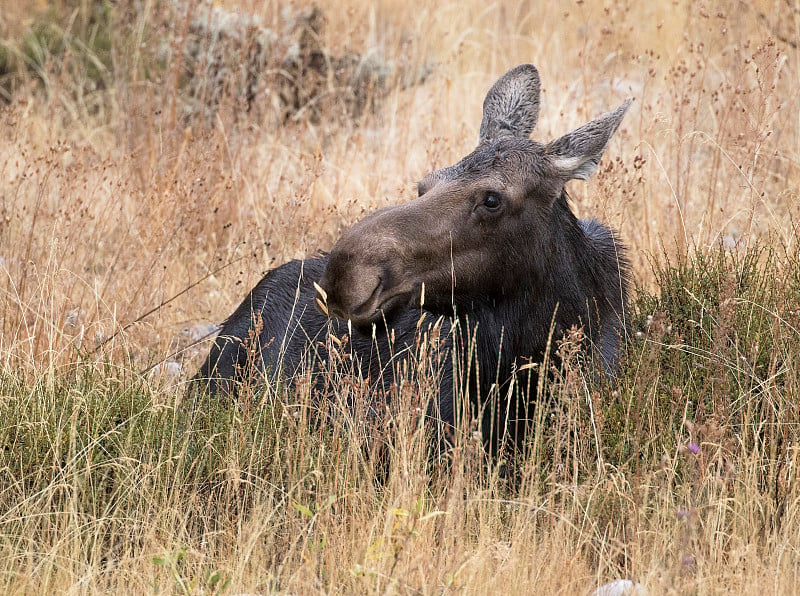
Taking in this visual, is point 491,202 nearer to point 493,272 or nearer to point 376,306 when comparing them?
point 493,272

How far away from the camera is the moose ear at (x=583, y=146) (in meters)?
5.26

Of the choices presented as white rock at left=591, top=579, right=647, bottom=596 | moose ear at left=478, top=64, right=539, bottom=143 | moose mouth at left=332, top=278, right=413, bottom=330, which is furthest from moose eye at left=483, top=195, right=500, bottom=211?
white rock at left=591, top=579, right=647, bottom=596

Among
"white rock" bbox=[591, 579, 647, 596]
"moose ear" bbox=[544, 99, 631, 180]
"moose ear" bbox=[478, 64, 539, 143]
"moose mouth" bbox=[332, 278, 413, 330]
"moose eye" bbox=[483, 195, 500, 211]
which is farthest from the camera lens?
"moose ear" bbox=[478, 64, 539, 143]

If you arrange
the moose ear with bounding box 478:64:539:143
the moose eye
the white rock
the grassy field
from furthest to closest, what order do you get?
the moose ear with bounding box 478:64:539:143 → the moose eye → the grassy field → the white rock

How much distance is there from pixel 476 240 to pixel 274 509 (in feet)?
5.21

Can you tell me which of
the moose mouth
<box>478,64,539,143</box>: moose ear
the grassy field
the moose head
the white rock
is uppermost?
<box>478,64,539,143</box>: moose ear

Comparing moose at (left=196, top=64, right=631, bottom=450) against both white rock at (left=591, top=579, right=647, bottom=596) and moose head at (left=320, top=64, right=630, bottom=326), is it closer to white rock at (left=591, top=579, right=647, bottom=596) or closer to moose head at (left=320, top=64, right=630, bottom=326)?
moose head at (left=320, top=64, right=630, bottom=326)

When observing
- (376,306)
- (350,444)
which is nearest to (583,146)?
(376,306)

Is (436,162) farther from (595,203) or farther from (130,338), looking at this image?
(130,338)

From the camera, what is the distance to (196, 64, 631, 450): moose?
4.82 m

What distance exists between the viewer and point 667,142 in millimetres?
9234

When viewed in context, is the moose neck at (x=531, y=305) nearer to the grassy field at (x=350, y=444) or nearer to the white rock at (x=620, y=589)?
the grassy field at (x=350, y=444)

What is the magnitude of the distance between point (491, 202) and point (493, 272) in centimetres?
32

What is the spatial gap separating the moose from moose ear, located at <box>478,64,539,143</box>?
4 cm
